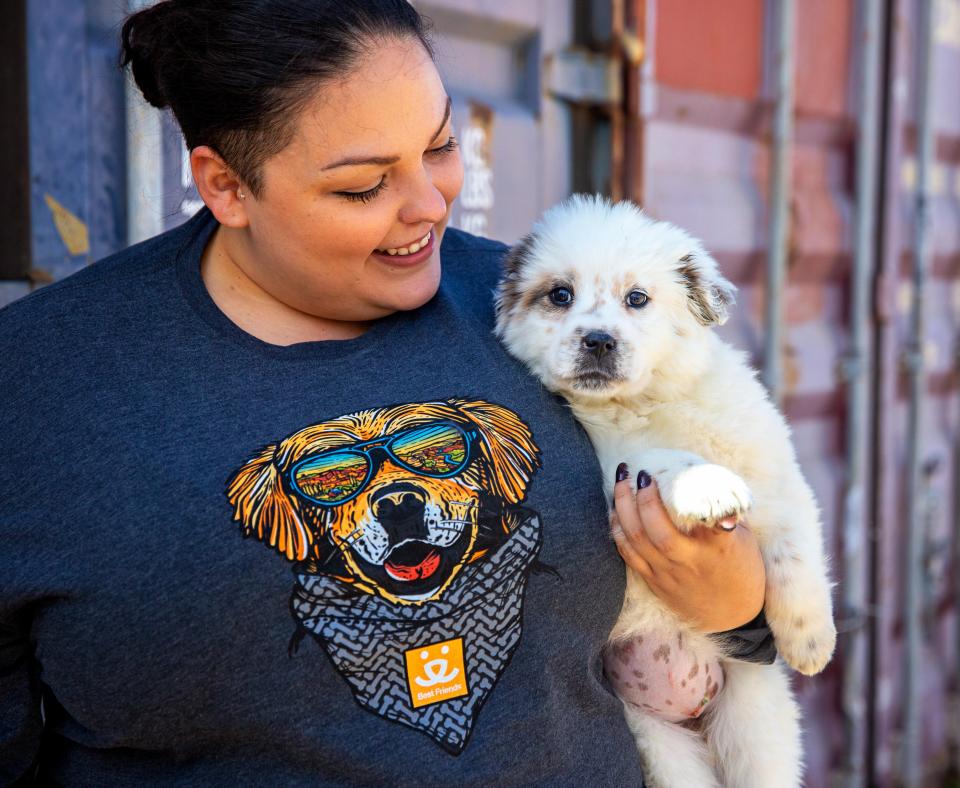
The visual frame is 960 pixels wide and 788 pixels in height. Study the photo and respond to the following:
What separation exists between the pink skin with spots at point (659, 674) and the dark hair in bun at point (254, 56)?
3.88 feet

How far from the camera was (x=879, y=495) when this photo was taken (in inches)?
168

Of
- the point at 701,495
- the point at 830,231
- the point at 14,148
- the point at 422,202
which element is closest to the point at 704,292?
the point at 701,495

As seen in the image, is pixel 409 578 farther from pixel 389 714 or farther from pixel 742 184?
pixel 742 184

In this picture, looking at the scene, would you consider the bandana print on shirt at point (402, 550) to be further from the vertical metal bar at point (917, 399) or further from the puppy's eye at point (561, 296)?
the vertical metal bar at point (917, 399)

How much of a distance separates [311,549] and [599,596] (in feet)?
1.70

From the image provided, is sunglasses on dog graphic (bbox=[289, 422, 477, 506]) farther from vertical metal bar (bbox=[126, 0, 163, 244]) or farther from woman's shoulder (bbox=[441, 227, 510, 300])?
vertical metal bar (bbox=[126, 0, 163, 244])

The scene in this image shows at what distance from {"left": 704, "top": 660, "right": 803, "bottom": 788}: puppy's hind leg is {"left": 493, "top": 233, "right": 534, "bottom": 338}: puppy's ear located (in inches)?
36.5

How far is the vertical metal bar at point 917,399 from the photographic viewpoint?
4.21 metres

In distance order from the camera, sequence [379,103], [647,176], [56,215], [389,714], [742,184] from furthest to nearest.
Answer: [742,184], [647,176], [56,215], [379,103], [389,714]

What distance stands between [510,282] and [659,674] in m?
0.92

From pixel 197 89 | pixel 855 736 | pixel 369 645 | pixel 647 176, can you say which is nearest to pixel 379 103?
pixel 197 89

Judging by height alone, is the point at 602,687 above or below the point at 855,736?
above

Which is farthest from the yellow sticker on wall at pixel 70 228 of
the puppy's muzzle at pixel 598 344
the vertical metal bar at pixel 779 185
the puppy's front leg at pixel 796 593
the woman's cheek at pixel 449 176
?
the vertical metal bar at pixel 779 185

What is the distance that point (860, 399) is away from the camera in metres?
4.07
